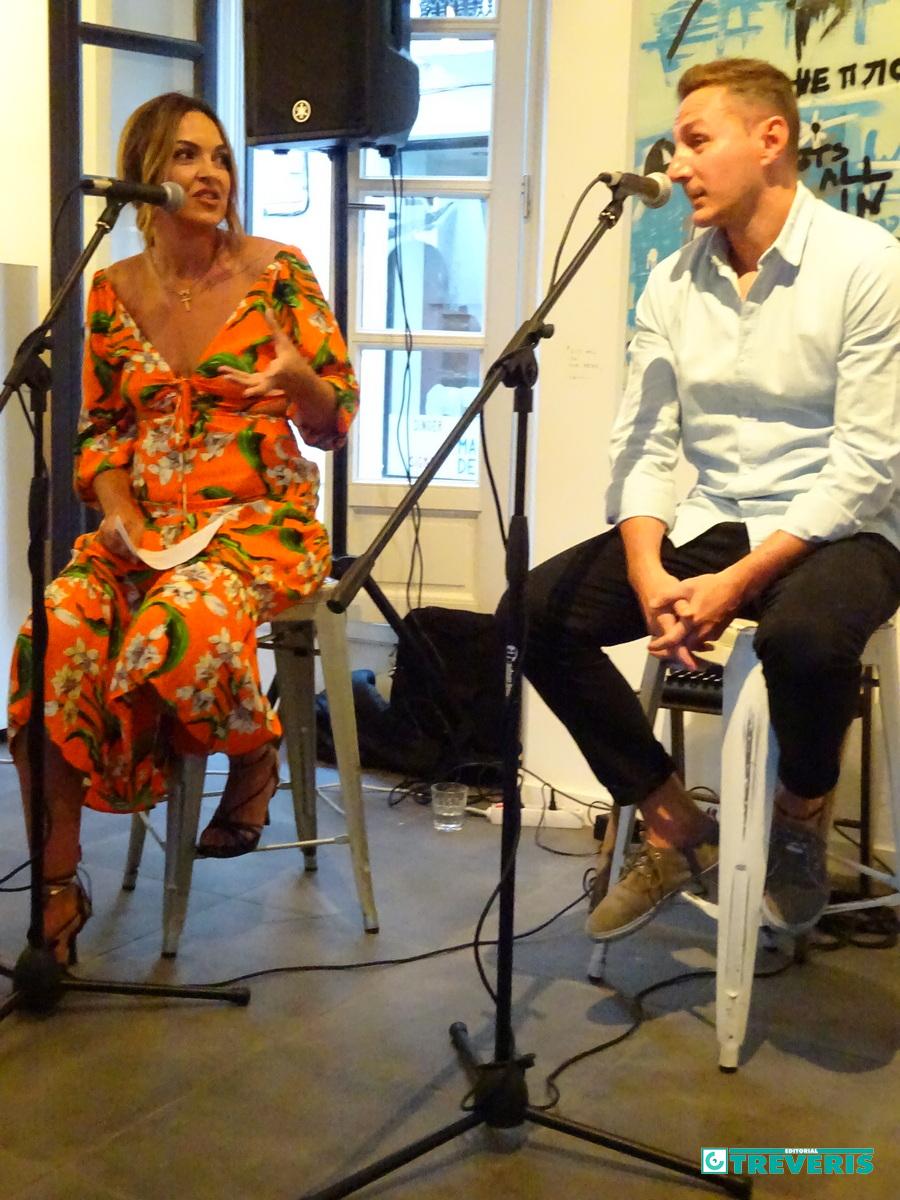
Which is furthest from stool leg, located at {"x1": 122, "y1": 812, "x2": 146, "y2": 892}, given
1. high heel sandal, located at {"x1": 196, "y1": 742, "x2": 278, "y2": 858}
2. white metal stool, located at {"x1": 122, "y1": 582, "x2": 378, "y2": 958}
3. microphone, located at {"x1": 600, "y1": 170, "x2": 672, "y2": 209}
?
microphone, located at {"x1": 600, "y1": 170, "x2": 672, "y2": 209}

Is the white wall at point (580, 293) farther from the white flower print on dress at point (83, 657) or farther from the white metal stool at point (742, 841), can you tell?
the white flower print on dress at point (83, 657)

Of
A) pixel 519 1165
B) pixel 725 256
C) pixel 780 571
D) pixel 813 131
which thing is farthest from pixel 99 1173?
pixel 813 131

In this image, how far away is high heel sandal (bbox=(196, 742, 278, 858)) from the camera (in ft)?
6.32

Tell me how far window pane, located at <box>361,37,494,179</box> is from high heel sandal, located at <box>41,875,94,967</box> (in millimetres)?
2030

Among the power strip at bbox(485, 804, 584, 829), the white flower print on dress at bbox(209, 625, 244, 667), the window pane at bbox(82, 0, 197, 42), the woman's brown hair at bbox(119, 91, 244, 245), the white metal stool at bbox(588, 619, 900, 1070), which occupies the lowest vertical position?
the power strip at bbox(485, 804, 584, 829)

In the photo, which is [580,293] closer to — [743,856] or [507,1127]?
[743,856]

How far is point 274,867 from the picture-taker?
7.52 ft

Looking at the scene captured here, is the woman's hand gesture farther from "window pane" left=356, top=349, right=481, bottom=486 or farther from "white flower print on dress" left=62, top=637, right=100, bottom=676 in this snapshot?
"window pane" left=356, top=349, right=481, bottom=486

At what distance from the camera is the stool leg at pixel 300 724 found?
7.13ft

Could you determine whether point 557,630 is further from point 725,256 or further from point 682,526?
point 725,256

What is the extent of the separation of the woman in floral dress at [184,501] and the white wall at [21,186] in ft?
4.03

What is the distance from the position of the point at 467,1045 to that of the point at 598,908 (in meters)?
0.27

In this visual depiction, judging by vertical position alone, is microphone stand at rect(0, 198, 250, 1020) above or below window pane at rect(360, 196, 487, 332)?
below

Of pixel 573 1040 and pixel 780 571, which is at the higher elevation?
pixel 780 571
